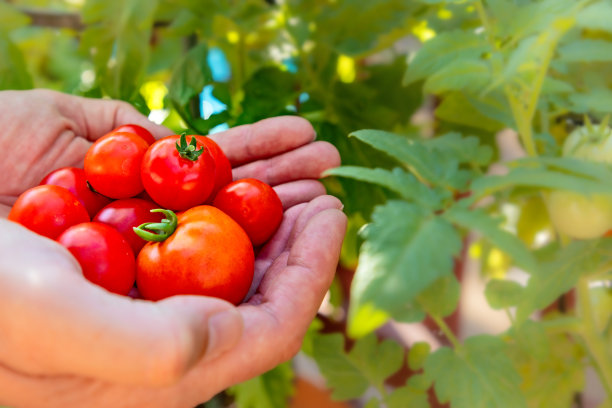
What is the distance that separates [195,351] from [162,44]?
2.77ft

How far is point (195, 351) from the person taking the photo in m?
0.38

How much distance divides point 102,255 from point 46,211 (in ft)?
0.37

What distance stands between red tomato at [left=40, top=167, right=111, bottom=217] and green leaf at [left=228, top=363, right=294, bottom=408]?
1.20 ft

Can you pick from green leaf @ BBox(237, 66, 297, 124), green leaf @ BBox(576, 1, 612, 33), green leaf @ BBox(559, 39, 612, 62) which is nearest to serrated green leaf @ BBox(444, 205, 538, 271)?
green leaf @ BBox(576, 1, 612, 33)

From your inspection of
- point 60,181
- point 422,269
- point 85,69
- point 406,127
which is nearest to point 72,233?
point 60,181

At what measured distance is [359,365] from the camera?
2.27 feet

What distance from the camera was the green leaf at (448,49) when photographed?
506 mm

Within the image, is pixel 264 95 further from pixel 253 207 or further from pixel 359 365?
pixel 359 365

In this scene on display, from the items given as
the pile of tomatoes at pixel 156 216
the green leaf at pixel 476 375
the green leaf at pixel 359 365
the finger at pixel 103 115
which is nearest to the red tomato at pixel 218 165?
the pile of tomatoes at pixel 156 216

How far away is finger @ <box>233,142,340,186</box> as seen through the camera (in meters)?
0.71

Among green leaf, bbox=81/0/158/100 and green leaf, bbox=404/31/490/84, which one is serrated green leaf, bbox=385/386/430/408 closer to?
green leaf, bbox=404/31/490/84

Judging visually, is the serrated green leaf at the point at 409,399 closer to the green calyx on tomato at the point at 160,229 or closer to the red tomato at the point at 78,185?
the green calyx on tomato at the point at 160,229

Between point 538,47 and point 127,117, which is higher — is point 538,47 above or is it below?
above

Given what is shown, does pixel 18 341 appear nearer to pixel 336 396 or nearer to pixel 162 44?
pixel 336 396
